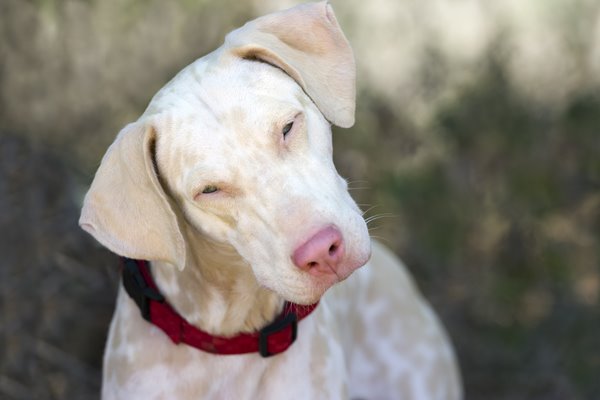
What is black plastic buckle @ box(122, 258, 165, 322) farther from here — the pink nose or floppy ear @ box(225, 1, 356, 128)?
floppy ear @ box(225, 1, 356, 128)

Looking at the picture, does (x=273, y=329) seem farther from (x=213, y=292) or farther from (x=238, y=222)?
(x=238, y=222)

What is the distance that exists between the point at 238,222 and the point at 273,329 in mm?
458

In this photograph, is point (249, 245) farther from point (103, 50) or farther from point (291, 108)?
point (103, 50)

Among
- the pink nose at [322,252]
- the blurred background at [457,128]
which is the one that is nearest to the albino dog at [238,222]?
the pink nose at [322,252]

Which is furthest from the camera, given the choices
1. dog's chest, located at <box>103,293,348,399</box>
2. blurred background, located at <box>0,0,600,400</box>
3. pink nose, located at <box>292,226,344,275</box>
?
blurred background, located at <box>0,0,600,400</box>

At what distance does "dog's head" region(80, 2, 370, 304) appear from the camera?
2.37m

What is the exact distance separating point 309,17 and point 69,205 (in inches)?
77.2

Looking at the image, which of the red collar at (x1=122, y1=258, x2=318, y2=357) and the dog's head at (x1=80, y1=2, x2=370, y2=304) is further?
the red collar at (x1=122, y1=258, x2=318, y2=357)

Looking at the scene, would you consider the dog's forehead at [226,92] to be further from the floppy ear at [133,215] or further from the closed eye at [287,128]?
the floppy ear at [133,215]

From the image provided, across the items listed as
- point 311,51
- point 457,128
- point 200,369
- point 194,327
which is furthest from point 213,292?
point 457,128

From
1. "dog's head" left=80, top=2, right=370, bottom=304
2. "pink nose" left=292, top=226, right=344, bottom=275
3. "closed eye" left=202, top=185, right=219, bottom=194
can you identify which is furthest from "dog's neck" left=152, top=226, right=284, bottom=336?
"pink nose" left=292, top=226, right=344, bottom=275

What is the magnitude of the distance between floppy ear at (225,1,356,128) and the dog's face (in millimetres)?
97

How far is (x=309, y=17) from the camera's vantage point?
2.77 m

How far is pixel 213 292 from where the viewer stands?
9.05 ft
